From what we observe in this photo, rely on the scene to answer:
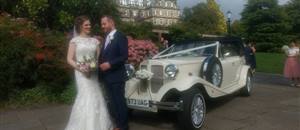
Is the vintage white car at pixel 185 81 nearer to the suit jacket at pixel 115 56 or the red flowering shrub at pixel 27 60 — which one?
the suit jacket at pixel 115 56

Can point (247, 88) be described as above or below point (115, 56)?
below

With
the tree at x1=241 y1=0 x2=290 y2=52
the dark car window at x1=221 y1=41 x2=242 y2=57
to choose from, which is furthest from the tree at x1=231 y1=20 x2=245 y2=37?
the dark car window at x1=221 y1=41 x2=242 y2=57

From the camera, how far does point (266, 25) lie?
121 feet

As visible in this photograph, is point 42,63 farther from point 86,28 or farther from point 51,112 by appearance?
point 86,28

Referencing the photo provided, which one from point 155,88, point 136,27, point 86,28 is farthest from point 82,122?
point 136,27

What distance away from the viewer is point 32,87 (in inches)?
380

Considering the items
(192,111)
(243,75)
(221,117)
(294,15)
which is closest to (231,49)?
(243,75)

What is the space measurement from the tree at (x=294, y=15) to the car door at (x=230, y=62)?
3365 centimetres

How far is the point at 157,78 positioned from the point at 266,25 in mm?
31450

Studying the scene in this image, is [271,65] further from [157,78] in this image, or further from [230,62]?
[157,78]

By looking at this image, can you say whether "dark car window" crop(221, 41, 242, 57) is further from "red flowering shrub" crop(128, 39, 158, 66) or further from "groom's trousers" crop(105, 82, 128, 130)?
"groom's trousers" crop(105, 82, 128, 130)

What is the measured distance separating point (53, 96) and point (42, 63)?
853 mm

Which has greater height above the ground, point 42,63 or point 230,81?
point 42,63

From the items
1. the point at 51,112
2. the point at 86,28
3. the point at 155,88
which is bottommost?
the point at 51,112
